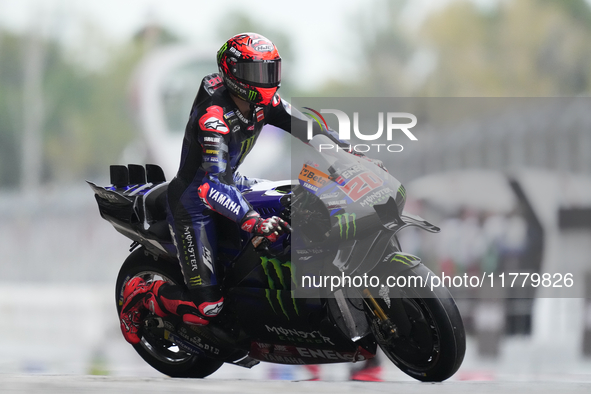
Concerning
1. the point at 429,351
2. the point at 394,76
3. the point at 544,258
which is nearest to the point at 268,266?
the point at 429,351

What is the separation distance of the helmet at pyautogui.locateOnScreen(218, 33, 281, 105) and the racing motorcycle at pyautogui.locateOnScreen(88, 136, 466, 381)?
47 cm

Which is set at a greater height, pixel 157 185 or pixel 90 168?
pixel 157 185

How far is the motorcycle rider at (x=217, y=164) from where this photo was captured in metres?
4.35

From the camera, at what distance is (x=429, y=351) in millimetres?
4285

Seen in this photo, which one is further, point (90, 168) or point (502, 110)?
point (90, 168)

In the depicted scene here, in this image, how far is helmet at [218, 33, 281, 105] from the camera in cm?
443

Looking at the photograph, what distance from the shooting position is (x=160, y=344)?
545 centimetres

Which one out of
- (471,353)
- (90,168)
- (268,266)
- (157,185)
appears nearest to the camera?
(268,266)

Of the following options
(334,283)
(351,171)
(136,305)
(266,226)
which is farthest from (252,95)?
(136,305)

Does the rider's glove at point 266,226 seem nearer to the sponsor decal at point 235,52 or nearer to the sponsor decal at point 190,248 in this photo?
the sponsor decal at point 190,248

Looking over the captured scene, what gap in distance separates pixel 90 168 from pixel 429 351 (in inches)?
1812

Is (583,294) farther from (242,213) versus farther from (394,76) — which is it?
(394,76)

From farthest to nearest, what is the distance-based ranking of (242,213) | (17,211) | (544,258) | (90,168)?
(90,168)
(17,211)
(544,258)
(242,213)

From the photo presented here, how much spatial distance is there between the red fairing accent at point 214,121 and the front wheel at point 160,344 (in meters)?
1.19
